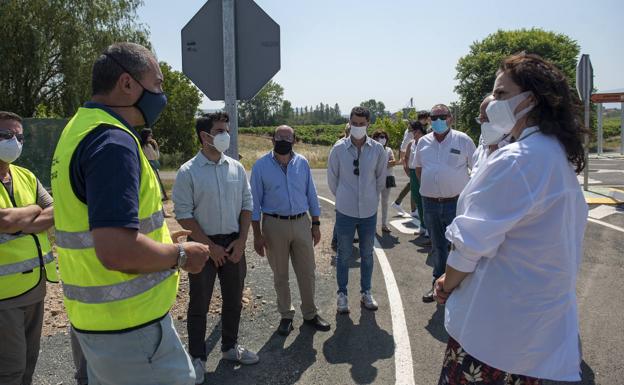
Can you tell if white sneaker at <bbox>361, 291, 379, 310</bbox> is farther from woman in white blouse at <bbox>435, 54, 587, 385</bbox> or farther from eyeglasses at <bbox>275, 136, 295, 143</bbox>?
woman in white blouse at <bbox>435, 54, 587, 385</bbox>

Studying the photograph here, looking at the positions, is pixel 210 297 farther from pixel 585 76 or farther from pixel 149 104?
pixel 585 76

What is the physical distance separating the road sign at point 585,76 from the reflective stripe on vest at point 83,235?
1169 centimetres

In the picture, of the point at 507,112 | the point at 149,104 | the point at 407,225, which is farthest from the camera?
the point at 407,225

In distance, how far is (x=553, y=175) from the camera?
6.72 ft

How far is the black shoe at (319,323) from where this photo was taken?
4.66 meters

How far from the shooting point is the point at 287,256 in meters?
4.85

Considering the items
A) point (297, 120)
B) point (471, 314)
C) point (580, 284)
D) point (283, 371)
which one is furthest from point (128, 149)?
point (297, 120)

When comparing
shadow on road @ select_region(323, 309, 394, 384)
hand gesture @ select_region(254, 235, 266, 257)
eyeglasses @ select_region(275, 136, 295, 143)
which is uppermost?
eyeglasses @ select_region(275, 136, 295, 143)

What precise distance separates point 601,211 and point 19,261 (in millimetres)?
10567

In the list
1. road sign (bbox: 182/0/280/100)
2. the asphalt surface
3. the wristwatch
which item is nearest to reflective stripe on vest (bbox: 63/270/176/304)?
the wristwatch

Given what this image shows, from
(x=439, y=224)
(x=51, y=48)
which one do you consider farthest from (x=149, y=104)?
(x=51, y=48)

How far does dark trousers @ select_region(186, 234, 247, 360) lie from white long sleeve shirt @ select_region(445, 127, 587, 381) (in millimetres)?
2416

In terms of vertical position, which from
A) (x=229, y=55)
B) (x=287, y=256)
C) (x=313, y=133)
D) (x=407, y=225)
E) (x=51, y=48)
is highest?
(x=51, y=48)

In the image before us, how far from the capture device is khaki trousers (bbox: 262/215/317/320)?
15.5 feet
